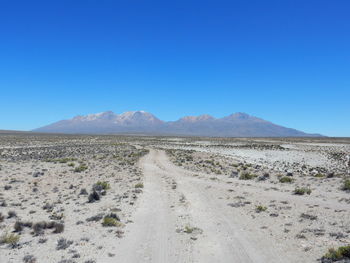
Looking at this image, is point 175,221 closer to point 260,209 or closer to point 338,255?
point 260,209

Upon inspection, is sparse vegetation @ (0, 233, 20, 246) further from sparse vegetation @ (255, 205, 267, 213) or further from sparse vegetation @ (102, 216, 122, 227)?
sparse vegetation @ (255, 205, 267, 213)

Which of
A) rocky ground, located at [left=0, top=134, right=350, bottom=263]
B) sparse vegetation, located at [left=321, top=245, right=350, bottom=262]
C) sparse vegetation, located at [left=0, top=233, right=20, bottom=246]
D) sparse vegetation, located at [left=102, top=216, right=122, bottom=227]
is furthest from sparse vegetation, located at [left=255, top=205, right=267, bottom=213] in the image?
sparse vegetation, located at [left=0, top=233, right=20, bottom=246]

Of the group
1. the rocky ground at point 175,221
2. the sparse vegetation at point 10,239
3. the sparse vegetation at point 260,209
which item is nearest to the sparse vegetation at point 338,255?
the rocky ground at point 175,221

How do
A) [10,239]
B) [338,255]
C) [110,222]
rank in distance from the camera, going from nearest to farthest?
1. [338,255]
2. [10,239]
3. [110,222]

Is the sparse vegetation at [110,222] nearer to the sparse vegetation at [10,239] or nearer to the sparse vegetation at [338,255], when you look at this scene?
the sparse vegetation at [10,239]

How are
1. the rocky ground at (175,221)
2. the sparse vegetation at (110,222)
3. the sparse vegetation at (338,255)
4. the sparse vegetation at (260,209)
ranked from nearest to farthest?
the sparse vegetation at (338,255), the rocky ground at (175,221), the sparse vegetation at (110,222), the sparse vegetation at (260,209)

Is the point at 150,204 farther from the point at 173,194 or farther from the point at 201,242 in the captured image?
the point at 201,242

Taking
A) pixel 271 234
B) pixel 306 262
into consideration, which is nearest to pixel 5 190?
pixel 271 234

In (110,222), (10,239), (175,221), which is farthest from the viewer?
(175,221)

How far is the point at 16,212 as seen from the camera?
571 inches

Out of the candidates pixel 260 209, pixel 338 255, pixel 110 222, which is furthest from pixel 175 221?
pixel 338 255

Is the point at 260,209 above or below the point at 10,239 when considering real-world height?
above

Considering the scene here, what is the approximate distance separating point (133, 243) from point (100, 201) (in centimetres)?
725

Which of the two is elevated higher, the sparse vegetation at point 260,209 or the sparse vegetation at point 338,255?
the sparse vegetation at point 338,255
